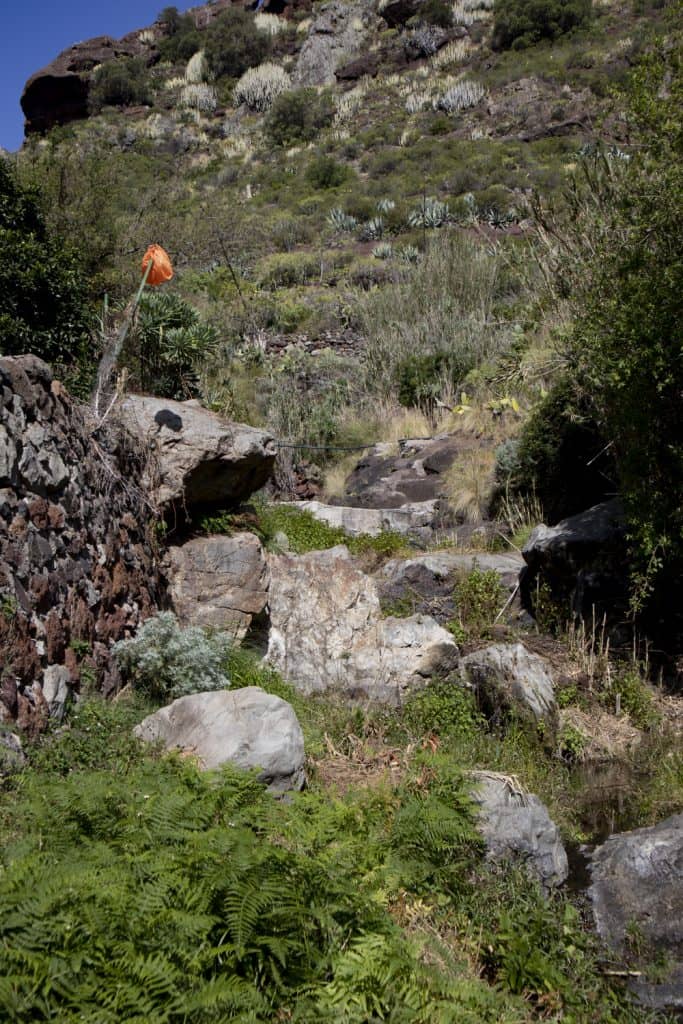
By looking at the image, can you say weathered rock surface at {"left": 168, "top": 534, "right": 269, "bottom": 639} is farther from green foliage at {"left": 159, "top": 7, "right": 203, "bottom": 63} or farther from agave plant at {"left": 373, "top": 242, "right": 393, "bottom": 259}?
green foliage at {"left": 159, "top": 7, "right": 203, "bottom": 63}

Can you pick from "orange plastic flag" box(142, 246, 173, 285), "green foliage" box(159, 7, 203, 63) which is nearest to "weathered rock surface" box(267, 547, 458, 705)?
"orange plastic flag" box(142, 246, 173, 285)

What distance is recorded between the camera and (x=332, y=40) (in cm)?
4384

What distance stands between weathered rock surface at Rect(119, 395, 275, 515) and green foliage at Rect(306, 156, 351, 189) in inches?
934

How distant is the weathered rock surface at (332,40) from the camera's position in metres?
42.2

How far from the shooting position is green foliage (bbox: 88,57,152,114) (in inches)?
1672

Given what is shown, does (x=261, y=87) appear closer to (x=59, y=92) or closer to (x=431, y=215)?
(x=59, y=92)

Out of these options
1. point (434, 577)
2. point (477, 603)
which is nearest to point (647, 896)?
point (477, 603)

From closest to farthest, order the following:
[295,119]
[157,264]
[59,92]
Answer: [157,264] → [295,119] → [59,92]

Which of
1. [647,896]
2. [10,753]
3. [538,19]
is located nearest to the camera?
[10,753]

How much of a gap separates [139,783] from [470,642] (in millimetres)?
3874

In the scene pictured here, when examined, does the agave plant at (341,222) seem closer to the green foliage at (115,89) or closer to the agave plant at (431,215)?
the agave plant at (431,215)

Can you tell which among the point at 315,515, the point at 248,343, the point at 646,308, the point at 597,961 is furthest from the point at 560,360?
the point at 248,343

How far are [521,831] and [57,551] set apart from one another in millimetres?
3111

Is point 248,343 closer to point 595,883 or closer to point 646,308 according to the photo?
point 646,308
